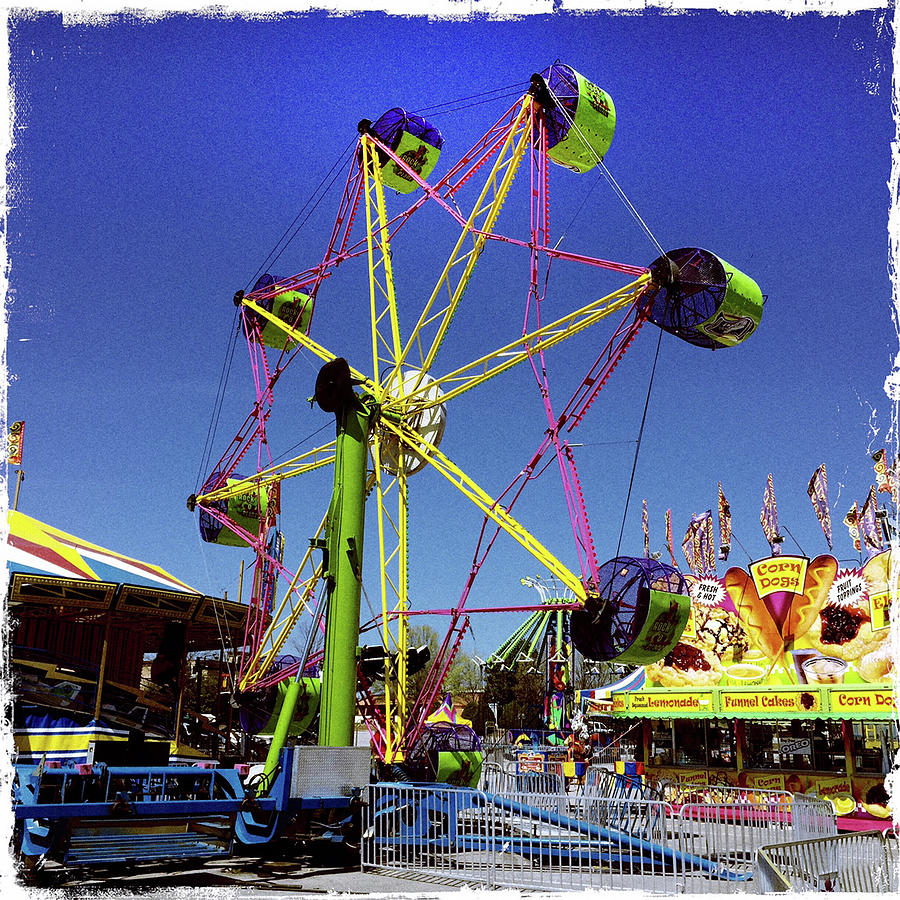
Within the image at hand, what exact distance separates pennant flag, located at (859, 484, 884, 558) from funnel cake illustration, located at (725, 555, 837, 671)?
6316 mm

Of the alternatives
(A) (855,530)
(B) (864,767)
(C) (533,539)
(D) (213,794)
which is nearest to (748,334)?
(C) (533,539)

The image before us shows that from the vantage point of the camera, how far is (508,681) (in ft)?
188

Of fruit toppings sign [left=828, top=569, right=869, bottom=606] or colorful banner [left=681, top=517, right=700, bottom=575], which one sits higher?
colorful banner [left=681, top=517, right=700, bottom=575]

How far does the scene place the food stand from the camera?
20.1 meters

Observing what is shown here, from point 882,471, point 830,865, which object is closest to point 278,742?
point 830,865

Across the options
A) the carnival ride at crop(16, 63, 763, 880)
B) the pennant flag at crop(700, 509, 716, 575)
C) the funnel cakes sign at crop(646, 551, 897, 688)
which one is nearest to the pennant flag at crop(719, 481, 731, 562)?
the pennant flag at crop(700, 509, 716, 575)

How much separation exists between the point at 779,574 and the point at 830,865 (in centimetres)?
1424

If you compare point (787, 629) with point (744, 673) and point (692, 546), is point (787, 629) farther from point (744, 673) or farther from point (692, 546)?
point (692, 546)

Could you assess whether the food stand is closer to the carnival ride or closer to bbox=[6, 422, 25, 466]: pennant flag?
the carnival ride

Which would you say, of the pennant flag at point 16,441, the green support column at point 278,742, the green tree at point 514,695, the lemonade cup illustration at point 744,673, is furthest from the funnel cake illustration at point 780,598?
the green tree at point 514,695

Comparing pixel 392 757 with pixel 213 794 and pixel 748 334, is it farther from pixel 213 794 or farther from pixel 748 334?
pixel 748 334

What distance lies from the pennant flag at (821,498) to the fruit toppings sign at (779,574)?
286 inches

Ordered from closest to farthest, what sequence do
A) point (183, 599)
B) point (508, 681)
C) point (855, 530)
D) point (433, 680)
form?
point (433, 680) → point (183, 599) → point (855, 530) → point (508, 681)

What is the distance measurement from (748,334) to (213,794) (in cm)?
1018
